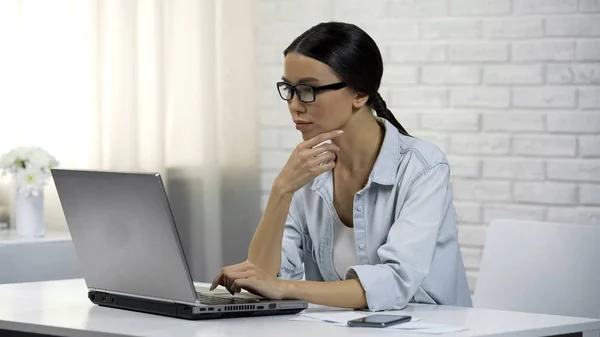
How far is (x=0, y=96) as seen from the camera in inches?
131

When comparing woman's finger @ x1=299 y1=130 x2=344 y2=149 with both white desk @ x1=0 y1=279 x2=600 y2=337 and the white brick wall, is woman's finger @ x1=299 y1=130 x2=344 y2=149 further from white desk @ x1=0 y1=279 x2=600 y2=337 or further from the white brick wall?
the white brick wall

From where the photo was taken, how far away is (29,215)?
3.21 m

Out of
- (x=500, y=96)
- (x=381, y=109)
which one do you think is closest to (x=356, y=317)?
(x=381, y=109)

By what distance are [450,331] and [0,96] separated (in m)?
2.09

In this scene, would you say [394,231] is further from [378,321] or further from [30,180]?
[30,180]

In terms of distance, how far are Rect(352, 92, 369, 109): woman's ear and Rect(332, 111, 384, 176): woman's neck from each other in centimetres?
2

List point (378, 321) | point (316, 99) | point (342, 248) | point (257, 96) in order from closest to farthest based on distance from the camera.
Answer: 1. point (378, 321)
2. point (316, 99)
3. point (342, 248)
4. point (257, 96)

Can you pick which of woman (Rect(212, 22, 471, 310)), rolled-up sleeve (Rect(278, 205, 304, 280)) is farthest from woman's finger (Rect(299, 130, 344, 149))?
rolled-up sleeve (Rect(278, 205, 304, 280))

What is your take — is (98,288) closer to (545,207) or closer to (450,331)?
(450,331)

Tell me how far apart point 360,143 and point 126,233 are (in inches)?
24.5

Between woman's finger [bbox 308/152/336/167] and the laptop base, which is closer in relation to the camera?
the laptop base

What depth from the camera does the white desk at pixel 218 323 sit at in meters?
1.66

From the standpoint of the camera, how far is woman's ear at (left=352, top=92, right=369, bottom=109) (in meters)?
2.26

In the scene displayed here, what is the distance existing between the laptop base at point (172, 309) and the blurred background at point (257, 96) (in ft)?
4.73
